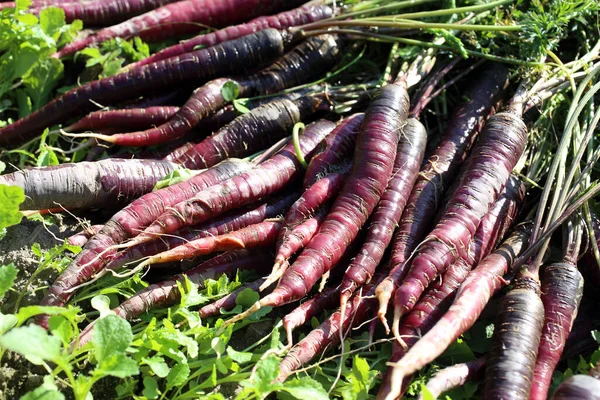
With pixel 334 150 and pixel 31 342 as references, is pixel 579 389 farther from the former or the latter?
pixel 31 342

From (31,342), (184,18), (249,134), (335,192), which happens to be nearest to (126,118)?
(249,134)

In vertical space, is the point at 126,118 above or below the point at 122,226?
above

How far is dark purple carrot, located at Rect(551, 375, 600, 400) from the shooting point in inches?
89.6

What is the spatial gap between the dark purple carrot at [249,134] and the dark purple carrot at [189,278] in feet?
2.19

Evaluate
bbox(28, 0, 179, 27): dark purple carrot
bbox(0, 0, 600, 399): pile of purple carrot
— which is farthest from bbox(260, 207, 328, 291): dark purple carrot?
bbox(28, 0, 179, 27): dark purple carrot

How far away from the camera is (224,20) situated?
434 cm

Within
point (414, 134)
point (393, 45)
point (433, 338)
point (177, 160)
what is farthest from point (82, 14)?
point (433, 338)

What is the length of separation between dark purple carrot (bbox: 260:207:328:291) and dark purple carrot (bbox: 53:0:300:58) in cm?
180

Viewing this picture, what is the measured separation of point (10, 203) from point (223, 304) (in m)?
0.98

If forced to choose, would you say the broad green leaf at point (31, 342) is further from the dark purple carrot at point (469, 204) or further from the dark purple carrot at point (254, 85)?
the dark purple carrot at point (254, 85)

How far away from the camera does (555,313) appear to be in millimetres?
2729

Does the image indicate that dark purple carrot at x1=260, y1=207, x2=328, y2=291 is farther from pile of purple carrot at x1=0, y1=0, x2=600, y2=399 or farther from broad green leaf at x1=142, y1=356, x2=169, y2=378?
broad green leaf at x1=142, y1=356, x2=169, y2=378

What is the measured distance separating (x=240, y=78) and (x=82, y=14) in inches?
49.5

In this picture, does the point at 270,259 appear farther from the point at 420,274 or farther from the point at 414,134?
the point at 414,134
